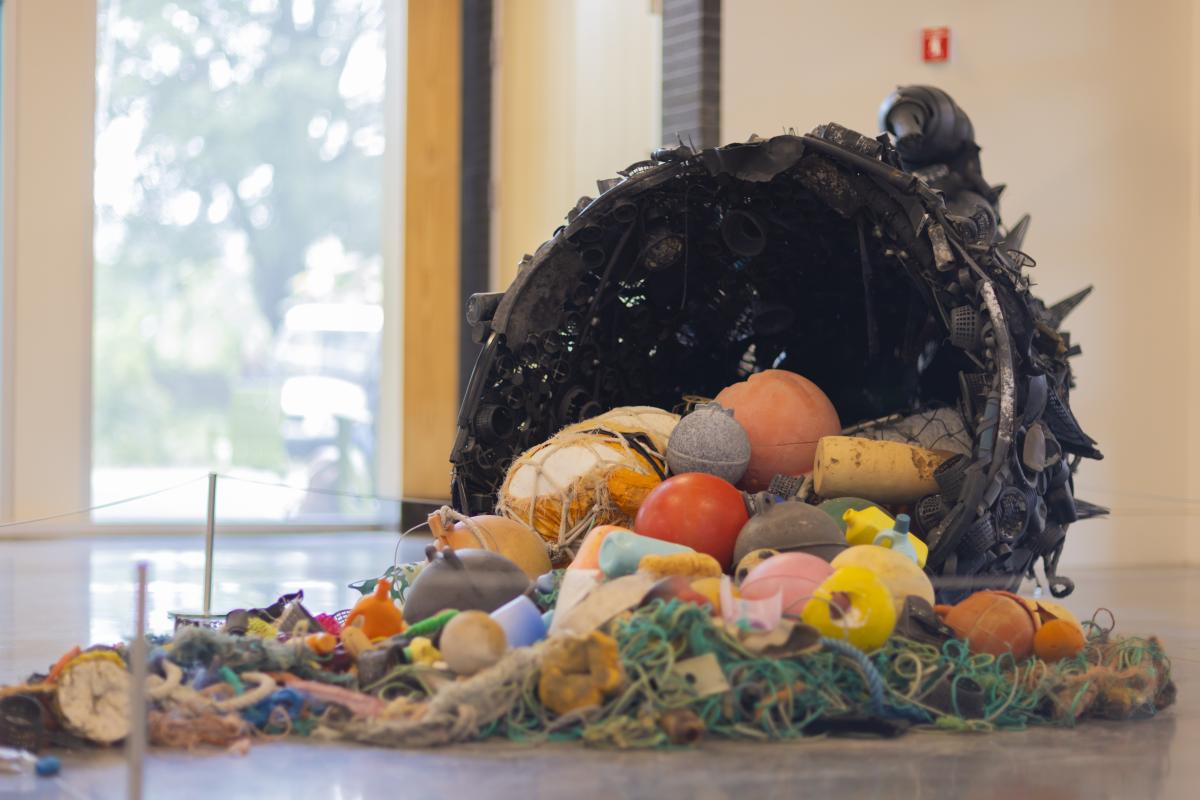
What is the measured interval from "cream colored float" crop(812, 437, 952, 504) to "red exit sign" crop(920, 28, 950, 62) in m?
3.20

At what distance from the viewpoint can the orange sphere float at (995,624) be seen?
8.82 feet

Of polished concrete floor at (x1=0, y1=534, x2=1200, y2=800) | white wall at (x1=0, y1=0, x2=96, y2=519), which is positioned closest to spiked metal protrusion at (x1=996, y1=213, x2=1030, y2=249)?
polished concrete floor at (x1=0, y1=534, x2=1200, y2=800)

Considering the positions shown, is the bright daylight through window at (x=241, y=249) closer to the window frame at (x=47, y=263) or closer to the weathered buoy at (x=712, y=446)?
the window frame at (x=47, y=263)

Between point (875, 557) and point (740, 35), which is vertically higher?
point (740, 35)

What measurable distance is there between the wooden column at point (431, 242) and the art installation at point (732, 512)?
338 centimetres

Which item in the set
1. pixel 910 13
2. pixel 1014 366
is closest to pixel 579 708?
pixel 1014 366

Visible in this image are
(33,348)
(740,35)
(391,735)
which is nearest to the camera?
(391,735)

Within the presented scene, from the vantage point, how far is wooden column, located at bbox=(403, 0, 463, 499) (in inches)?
296

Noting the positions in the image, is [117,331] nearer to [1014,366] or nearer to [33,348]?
[33,348]

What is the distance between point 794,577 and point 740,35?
387 cm

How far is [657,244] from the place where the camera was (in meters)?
3.83

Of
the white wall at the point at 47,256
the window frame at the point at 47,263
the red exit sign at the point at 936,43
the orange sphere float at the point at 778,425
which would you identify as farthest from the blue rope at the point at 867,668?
the white wall at the point at 47,256

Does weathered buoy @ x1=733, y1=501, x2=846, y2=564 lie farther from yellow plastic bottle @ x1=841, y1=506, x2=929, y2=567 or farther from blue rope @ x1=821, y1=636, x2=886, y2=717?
blue rope @ x1=821, y1=636, x2=886, y2=717

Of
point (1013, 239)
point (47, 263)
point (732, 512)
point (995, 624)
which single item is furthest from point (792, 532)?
point (47, 263)
